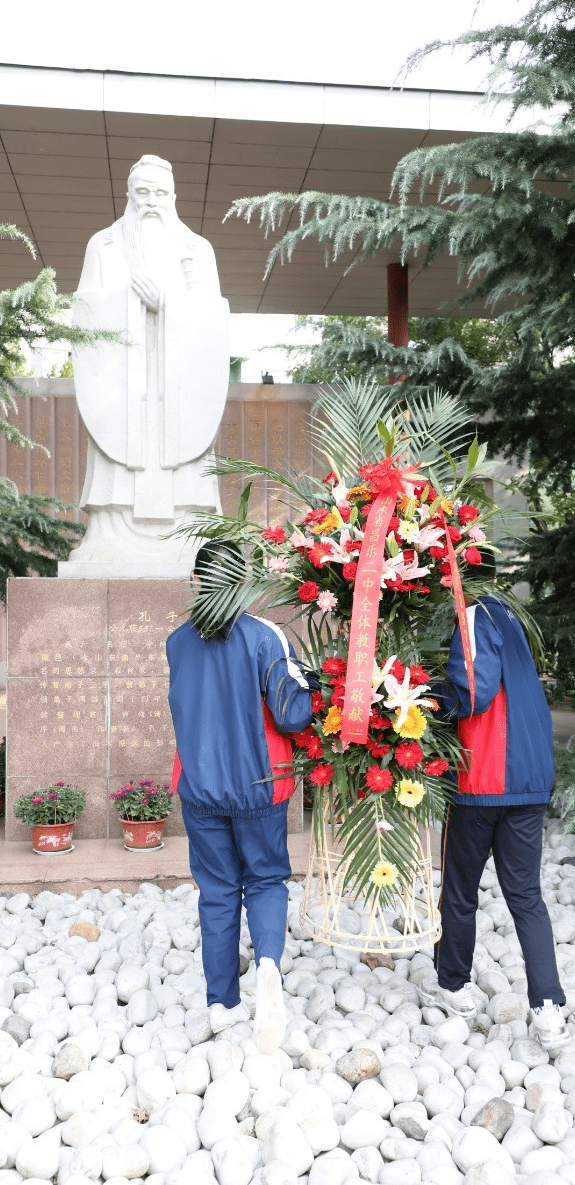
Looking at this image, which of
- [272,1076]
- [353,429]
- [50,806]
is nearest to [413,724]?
[272,1076]

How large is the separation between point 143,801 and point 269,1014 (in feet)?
5.84

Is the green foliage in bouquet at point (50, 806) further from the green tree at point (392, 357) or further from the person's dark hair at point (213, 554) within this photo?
the green tree at point (392, 357)

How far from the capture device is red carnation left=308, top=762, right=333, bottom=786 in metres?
2.37

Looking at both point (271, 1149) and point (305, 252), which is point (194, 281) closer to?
point (271, 1149)

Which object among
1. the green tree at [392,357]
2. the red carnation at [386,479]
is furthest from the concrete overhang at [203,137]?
the red carnation at [386,479]

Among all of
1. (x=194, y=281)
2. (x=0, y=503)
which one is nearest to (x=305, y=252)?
(x=194, y=281)

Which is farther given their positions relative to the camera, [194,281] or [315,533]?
[194,281]

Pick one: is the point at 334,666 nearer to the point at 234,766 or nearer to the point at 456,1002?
the point at 234,766

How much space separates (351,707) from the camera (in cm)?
228

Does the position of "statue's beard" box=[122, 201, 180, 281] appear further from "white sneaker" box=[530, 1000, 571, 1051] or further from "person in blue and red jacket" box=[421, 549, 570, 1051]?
"white sneaker" box=[530, 1000, 571, 1051]

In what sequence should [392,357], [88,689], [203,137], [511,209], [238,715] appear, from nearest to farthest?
[238,715], [511,209], [88,689], [392,357], [203,137]

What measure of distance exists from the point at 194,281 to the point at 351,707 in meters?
2.90

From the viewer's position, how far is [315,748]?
95.2 inches

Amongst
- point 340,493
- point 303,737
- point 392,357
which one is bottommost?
point 303,737
